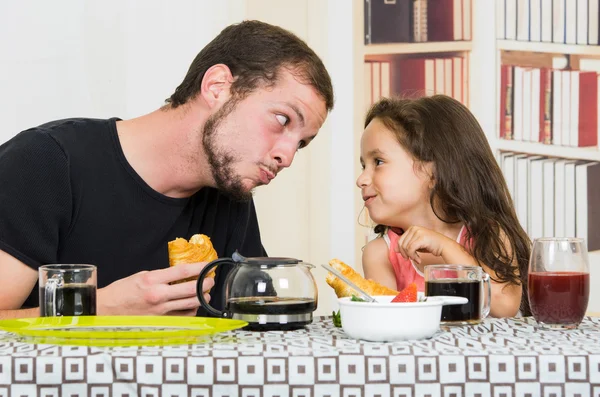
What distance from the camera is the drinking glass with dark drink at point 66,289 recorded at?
1.30 m

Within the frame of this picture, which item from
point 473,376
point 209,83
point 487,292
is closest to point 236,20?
point 209,83

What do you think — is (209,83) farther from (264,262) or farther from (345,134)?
(345,134)

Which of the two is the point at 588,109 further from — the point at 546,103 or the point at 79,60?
the point at 79,60

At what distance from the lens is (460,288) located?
53.0 inches

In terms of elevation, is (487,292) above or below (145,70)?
below

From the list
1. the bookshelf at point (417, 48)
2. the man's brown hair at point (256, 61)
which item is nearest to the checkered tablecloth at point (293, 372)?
the man's brown hair at point (256, 61)

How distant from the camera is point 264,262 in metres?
1.30

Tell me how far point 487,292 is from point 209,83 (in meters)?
0.92

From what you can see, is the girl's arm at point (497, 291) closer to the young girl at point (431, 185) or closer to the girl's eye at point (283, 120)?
the young girl at point (431, 185)

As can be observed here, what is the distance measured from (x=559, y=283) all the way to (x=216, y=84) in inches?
39.7

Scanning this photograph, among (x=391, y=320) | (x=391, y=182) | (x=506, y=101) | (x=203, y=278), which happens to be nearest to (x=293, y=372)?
(x=391, y=320)

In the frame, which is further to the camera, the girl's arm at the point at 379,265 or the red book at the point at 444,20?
the red book at the point at 444,20

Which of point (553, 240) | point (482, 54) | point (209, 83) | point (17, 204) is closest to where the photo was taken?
point (553, 240)

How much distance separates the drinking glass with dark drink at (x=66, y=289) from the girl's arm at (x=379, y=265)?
1.19m
